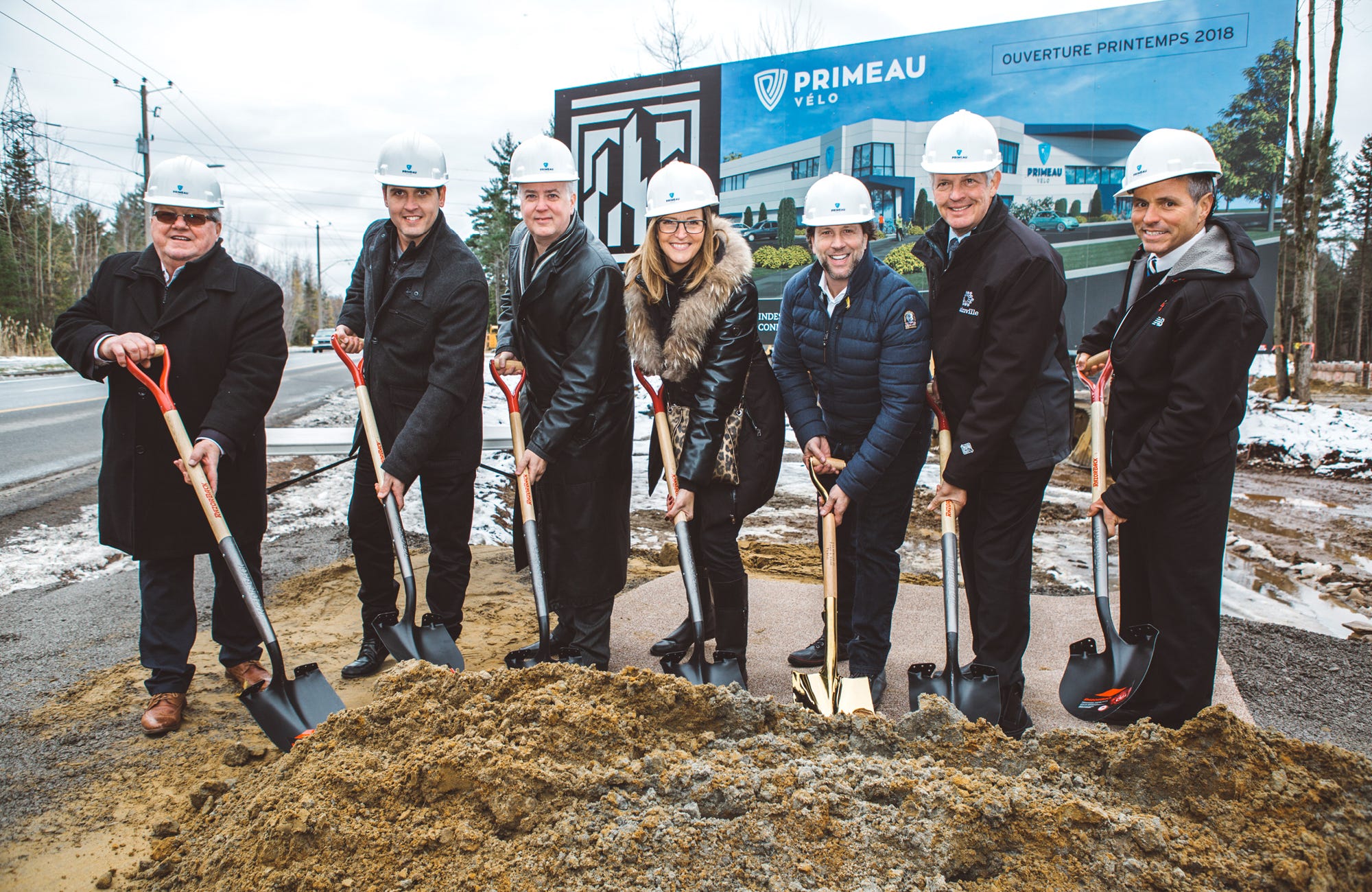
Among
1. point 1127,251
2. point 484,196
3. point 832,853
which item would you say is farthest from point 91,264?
point 832,853

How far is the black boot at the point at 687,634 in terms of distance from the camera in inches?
148

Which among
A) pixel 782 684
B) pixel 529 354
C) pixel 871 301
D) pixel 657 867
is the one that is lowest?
pixel 782 684

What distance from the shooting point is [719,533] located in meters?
3.34

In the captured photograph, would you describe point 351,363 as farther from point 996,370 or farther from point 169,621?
point 996,370

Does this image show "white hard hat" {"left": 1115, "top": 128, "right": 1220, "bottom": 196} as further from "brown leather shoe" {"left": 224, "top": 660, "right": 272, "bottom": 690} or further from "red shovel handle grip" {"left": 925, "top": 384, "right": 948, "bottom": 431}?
"brown leather shoe" {"left": 224, "top": 660, "right": 272, "bottom": 690}

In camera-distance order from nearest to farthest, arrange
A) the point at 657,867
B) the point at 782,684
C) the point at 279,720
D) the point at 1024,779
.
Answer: the point at 657,867
the point at 1024,779
the point at 279,720
the point at 782,684

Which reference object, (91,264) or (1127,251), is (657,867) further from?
(91,264)

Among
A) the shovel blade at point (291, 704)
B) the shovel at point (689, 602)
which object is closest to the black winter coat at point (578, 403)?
the shovel at point (689, 602)

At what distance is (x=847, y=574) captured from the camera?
372cm

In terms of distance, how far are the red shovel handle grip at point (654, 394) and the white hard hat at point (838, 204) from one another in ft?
2.92

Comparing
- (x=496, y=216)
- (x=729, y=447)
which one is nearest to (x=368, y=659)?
(x=729, y=447)

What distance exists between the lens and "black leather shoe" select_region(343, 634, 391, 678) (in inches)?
137

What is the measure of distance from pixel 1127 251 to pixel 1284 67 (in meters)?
2.94

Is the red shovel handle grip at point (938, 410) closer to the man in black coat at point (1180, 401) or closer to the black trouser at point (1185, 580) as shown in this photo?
the man in black coat at point (1180, 401)
